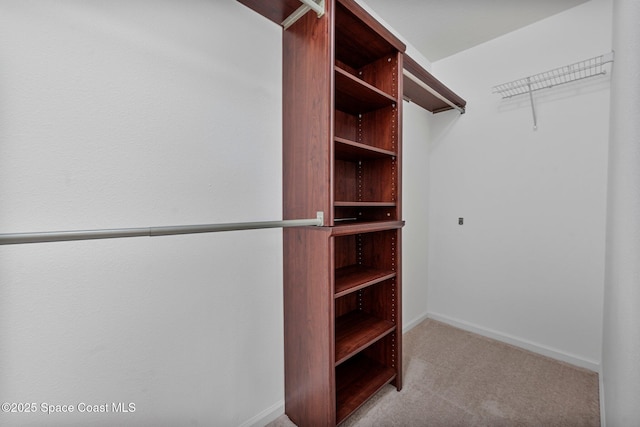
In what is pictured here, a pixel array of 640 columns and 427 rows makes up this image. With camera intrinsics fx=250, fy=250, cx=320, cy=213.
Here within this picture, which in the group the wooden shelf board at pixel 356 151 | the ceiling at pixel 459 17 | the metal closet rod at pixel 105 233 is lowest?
the metal closet rod at pixel 105 233

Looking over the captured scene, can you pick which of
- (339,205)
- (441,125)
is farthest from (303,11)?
(441,125)

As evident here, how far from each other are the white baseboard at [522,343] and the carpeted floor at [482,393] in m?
0.06

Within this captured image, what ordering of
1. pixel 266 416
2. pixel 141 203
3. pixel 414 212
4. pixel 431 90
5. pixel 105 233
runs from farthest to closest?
1. pixel 414 212
2. pixel 431 90
3. pixel 266 416
4. pixel 141 203
5. pixel 105 233

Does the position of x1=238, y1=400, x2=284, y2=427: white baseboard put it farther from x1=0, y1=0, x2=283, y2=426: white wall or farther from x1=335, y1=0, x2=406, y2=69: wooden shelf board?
x1=335, y1=0, x2=406, y2=69: wooden shelf board

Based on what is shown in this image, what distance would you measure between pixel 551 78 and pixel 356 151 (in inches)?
71.7

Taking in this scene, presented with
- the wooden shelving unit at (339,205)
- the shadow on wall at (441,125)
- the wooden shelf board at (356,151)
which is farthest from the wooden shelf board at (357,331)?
the shadow on wall at (441,125)

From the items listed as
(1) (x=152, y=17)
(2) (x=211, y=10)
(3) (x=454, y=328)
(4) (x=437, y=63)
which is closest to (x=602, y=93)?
(4) (x=437, y=63)

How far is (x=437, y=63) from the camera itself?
8.73ft

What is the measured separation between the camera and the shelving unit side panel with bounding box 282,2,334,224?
118cm

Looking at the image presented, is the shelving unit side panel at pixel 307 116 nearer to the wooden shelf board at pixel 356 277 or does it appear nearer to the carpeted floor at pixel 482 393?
the wooden shelf board at pixel 356 277

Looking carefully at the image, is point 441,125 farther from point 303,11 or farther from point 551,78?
point 303,11

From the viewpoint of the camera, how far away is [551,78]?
6.43 feet

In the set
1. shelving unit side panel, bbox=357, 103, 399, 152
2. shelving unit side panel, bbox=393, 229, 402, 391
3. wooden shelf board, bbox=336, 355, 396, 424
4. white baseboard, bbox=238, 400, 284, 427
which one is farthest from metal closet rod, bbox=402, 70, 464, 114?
white baseboard, bbox=238, 400, 284, 427

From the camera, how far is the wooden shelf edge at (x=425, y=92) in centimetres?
187
